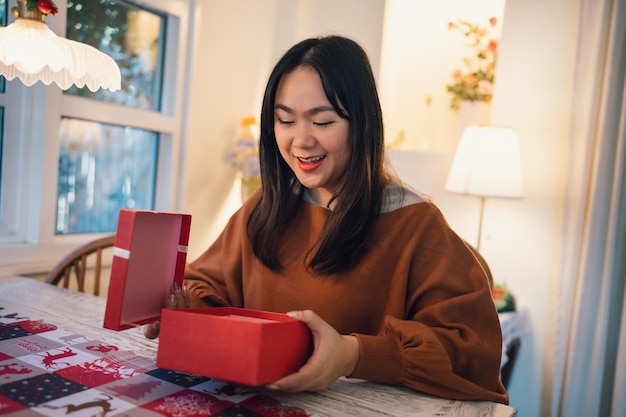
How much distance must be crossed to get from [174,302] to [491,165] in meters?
1.52

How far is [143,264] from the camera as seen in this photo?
0.84 m

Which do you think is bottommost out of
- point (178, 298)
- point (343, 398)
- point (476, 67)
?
point (343, 398)

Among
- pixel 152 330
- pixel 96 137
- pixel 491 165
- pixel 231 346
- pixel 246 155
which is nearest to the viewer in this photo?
pixel 231 346

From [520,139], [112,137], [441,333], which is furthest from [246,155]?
[441,333]

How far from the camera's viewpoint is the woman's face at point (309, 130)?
100cm

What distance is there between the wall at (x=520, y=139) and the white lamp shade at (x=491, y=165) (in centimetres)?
19

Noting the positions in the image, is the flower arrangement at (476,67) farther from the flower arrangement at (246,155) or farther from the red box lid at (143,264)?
the red box lid at (143,264)

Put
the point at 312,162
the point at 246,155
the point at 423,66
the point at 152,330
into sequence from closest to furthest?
the point at 152,330 < the point at 312,162 < the point at 246,155 < the point at 423,66

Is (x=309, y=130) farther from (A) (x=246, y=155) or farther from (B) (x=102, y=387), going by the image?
(A) (x=246, y=155)

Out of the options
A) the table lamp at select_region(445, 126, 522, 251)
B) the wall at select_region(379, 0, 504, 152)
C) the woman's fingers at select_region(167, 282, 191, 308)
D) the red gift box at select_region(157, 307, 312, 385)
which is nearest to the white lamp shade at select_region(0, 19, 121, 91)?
the woman's fingers at select_region(167, 282, 191, 308)

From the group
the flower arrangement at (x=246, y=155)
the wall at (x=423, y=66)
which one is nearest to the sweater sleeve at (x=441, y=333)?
the flower arrangement at (x=246, y=155)

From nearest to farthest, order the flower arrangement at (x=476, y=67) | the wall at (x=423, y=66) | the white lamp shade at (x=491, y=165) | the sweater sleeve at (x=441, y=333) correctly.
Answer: the sweater sleeve at (x=441, y=333)
the white lamp shade at (x=491, y=165)
the flower arrangement at (x=476, y=67)
the wall at (x=423, y=66)

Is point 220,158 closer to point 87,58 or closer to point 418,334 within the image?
point 87,58

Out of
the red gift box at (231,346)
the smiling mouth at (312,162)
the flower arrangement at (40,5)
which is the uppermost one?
the flower arrangement at (40,5)
